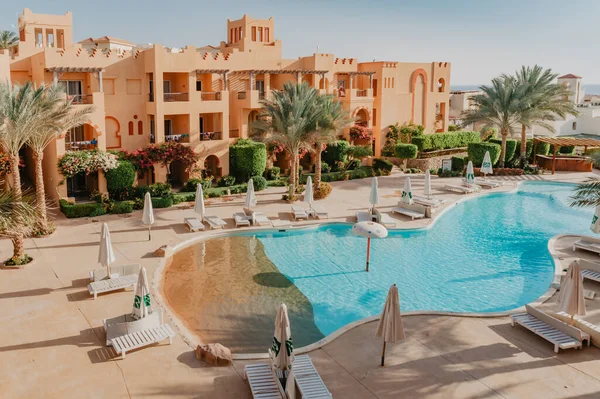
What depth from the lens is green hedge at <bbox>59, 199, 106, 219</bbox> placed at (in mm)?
26297

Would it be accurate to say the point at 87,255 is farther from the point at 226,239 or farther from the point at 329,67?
the point at 329,67

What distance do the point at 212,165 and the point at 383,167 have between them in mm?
12282

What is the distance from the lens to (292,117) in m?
29.5

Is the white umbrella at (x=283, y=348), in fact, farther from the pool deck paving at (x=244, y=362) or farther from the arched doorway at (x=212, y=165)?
the arched doorway at (x=212, y=165)

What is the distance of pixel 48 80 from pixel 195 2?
9.20 m

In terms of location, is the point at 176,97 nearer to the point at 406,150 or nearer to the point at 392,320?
the point at 406,150

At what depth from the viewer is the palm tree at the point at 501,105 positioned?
1527 inches

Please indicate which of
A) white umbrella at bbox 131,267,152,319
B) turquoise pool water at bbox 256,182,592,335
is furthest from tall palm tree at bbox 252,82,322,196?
white umbrella at bbox 131,267,152,319

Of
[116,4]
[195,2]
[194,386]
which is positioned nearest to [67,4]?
[116,4]

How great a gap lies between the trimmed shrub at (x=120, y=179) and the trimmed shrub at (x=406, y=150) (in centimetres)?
2030

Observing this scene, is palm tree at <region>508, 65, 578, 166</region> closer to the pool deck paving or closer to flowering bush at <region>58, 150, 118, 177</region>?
the pool deck paving

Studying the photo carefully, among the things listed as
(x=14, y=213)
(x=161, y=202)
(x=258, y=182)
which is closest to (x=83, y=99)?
(x=161, y=202)

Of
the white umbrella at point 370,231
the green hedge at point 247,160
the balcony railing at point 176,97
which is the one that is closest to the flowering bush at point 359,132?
the green hedge at point 247,160

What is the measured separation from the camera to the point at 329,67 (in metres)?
41.6
